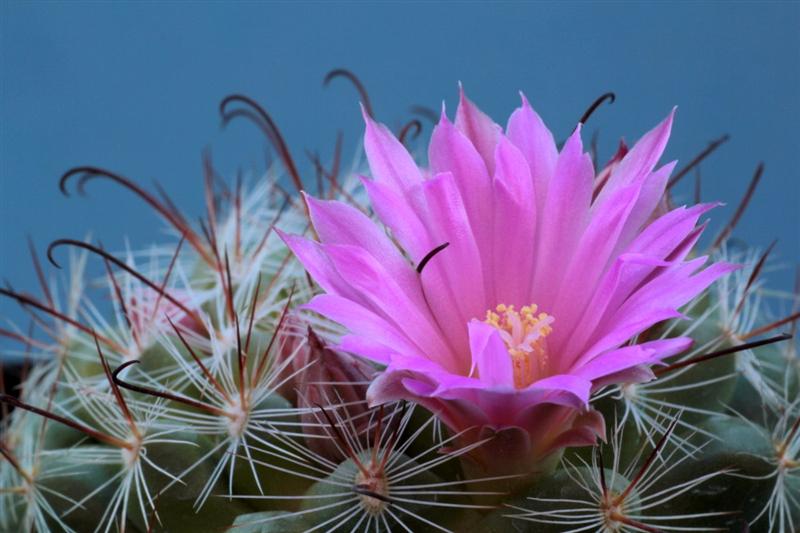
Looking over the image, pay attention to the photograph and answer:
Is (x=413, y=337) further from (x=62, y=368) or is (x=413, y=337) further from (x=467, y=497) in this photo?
(x=62, y=368)

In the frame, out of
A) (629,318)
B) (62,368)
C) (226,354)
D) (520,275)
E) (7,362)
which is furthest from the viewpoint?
(7,362)

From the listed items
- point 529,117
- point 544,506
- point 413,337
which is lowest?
point 544,506

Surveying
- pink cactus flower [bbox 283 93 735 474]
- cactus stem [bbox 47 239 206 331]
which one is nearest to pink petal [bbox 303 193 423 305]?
pink cactus flower [bbox 283 93 735 474]

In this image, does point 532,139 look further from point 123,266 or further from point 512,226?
point 123,266

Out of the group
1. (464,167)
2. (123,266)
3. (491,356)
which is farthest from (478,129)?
(123,266)

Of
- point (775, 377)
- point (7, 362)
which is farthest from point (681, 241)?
point (7, 362)

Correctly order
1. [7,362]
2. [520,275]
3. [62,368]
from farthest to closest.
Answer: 1. [7,362]
2. [62,368]
3. [520,275]

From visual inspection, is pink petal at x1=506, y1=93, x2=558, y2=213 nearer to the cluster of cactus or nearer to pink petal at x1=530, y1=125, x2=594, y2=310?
pink petal at x1=530, y1=125, x2=594, y2=310
